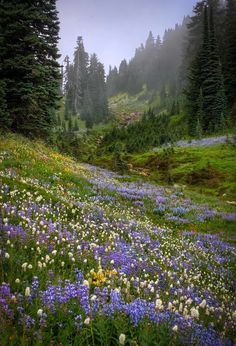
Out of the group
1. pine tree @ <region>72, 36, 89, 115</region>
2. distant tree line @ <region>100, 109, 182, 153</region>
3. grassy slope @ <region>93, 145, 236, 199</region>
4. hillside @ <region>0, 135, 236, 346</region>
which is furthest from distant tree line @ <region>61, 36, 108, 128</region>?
hillside @ <region>0, 135, 236, 346</region>

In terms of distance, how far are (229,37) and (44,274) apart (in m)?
73.4

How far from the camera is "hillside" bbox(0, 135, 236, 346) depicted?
406cm

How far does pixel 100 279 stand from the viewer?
5.66 m

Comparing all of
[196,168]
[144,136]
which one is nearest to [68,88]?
[144,136]

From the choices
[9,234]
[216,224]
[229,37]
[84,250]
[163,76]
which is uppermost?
[163,76]

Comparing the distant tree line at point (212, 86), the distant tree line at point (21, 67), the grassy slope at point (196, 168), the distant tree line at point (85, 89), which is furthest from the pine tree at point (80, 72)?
the distant tree line at point (21, 67)

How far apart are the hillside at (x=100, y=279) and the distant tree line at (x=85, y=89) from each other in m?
98.2

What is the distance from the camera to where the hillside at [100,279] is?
406 cm

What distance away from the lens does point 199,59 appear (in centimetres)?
6375

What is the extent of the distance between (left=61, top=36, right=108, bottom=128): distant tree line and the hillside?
98246 mm

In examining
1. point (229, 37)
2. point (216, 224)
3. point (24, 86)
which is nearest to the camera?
point (216, 224)

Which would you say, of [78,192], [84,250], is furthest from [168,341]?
[78,192]

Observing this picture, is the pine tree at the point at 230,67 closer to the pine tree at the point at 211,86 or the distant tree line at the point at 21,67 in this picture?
the pine tree at the point at 211,86

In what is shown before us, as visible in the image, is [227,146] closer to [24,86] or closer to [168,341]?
[24,86]
